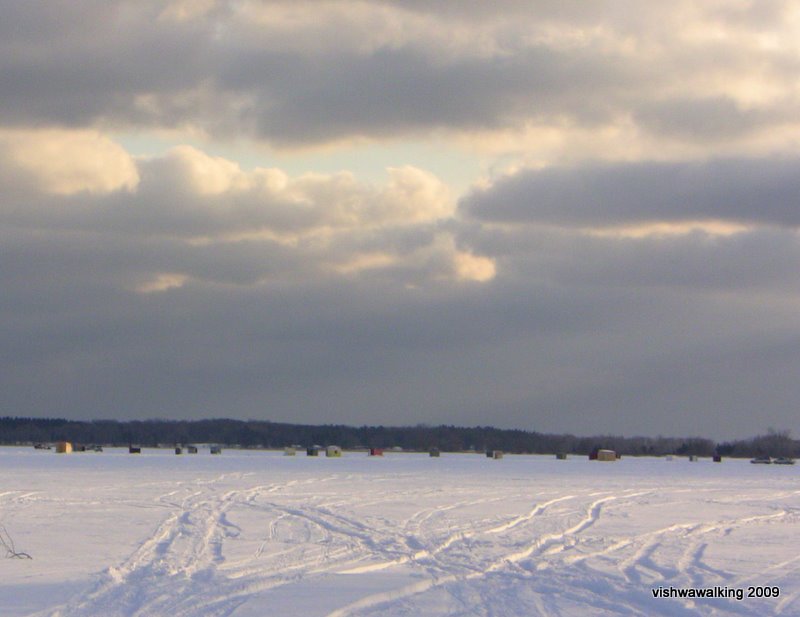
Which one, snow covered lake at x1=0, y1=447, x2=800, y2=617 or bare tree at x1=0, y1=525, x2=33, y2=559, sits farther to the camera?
bare tree at x1=0, y1=525, x2=33, y2=559

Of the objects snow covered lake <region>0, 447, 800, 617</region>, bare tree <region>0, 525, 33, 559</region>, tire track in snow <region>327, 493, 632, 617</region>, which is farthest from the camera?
bare tree <region>0, 525, 33, 559</region>

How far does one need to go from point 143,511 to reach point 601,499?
1491 cm

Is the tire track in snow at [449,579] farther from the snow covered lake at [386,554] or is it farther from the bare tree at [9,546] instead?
the bare tree at [9,546]

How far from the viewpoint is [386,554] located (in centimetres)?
1783

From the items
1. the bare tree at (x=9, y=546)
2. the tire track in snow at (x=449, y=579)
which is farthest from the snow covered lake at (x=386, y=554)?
the bare tree at (x=9, y=546)

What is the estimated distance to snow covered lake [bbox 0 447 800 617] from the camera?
42.8 ft

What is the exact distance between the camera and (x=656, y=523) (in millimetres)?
24984

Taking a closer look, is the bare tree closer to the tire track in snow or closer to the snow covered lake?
the snow covered lake

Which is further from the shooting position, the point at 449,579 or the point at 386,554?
the point at 386,554

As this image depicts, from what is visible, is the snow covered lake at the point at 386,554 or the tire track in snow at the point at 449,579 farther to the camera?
the snow covered lake at the point at 386,554

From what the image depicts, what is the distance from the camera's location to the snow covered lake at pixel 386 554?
13055 millimetres

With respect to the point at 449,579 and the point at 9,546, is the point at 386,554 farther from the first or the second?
the point at 9,546

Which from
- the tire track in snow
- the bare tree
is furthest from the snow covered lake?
the bare tree

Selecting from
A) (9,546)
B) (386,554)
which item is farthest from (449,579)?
(9,546)
